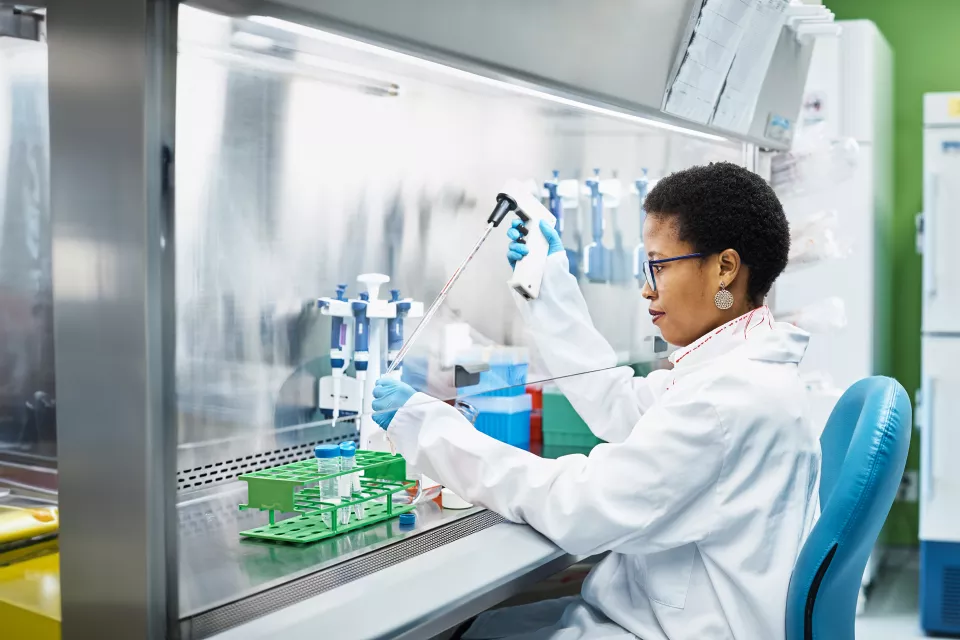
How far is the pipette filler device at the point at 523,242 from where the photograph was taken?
2062mm

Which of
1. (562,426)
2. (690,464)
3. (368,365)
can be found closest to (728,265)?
(690,464)

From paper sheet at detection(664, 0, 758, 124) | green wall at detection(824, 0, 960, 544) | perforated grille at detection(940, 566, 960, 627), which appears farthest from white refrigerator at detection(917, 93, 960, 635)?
paper sheet at detection(664, 0, 758, 124)

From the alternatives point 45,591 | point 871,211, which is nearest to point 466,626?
point 45,591

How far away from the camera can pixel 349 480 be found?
170 centimetres

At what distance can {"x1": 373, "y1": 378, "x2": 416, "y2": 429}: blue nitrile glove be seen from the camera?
5.41 ft

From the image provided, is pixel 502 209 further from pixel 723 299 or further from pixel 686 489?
pixel 686 489

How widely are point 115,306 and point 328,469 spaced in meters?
0.57

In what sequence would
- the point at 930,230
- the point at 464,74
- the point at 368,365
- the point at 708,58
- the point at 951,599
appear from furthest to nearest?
the point at 930,230, the point at 951,599, the point at 708,58, the point at 368,365, the point at 464,74

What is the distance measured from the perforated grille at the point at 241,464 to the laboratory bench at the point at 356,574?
0.07m

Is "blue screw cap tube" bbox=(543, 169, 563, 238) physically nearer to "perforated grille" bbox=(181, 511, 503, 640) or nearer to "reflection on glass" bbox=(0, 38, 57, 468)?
"perforated grille" bbox=(181, 511, 503, 640)

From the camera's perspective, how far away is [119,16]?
3.72 feet

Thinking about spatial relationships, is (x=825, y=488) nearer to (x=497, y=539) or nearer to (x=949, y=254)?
(x=497, y=539)

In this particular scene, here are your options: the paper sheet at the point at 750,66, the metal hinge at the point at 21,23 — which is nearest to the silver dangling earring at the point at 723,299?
the paper sheet at the point at 750,66

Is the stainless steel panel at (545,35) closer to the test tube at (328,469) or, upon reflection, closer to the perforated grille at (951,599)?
the test tube at (328,469)
